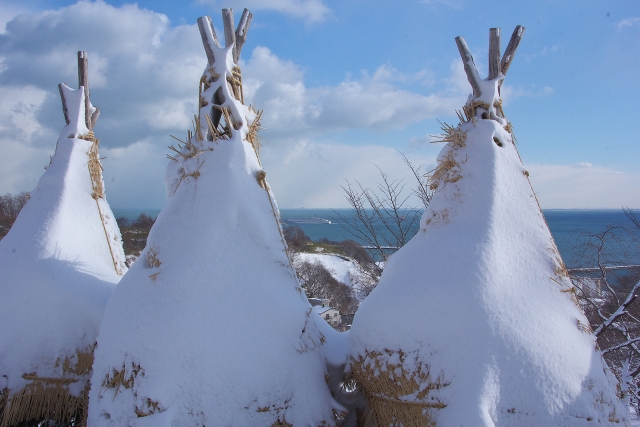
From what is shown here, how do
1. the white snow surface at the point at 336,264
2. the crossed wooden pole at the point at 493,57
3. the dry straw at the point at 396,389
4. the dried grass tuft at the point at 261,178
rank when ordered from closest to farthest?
the dry straw at the point at 396,389 → the dried grass tuft at the point at 261,178 → the crossed wooden pole at the point at 493,57 → the white snow surface at the point at 336,264

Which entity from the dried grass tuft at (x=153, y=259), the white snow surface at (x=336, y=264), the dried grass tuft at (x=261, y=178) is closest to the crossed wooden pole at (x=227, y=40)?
the dried grass tuft at (x=261, y=178)

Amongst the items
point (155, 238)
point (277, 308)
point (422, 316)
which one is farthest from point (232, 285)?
point (422, 316)

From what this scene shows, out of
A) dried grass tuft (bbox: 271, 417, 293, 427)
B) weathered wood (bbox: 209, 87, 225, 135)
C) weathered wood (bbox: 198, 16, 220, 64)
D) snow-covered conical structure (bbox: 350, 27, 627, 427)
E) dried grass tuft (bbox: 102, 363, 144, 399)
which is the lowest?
dried grass tuft (bbox: 271, 417, 293, 427)

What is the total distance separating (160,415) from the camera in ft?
7.72

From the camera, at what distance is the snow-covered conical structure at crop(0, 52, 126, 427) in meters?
3.11

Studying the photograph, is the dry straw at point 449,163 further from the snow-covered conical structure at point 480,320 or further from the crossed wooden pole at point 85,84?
the crossed wooden pole at point 85,84

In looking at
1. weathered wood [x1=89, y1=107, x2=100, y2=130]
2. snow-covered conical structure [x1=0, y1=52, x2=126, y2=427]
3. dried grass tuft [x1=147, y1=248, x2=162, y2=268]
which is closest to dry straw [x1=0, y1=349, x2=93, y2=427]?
snow-covered conical structure [x1=0, y1=52, x2=126, y2=427]

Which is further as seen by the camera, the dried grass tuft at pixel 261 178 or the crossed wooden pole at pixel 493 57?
the crossed wooden pole at pixel 493 57

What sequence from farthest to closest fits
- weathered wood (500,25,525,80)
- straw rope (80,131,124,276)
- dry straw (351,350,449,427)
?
1. straw rope (80,131,124,276)
2. weathered wood (500,25,525,80)
3. dry straw (351,350,449,427)

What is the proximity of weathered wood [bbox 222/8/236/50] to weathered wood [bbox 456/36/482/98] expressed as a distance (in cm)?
181

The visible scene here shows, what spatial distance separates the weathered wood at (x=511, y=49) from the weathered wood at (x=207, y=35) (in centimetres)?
232

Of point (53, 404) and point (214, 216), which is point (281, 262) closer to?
point (214, 216)

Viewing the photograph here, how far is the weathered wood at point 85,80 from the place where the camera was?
418cm

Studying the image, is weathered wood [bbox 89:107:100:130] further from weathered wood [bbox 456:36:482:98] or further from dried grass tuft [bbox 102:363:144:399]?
weathered wood [bbox 456:36:482:98]
